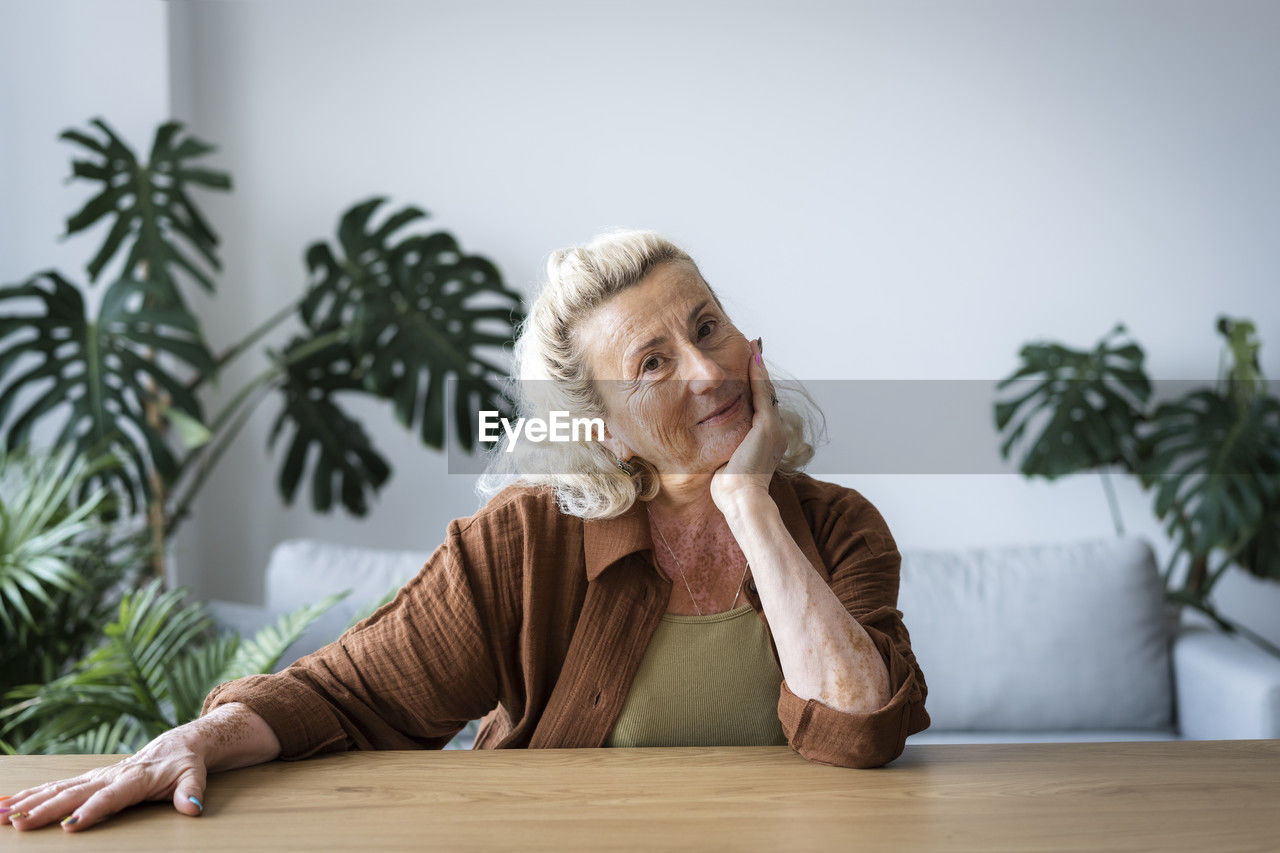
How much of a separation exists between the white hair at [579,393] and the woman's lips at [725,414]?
15 centimetres

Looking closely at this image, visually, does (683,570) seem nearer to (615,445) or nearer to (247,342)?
(615,445)

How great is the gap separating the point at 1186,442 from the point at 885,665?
2.49 m

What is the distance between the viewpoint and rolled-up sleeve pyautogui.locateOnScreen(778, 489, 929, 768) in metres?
1.13

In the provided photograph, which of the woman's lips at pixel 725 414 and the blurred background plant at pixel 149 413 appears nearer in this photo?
the woman's lips at pixel 725 414

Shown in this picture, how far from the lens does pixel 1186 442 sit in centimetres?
327

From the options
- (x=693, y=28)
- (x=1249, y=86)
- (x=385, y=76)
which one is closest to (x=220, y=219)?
(x=385, y=76)

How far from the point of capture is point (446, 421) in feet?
9.91

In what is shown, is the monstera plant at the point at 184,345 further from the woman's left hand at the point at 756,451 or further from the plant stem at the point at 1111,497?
the plant stem at the point at 1111,497

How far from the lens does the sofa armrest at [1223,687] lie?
2.33 m

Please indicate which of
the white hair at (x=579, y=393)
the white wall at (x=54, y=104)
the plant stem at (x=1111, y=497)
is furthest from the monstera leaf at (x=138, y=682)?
the plant stem at (x=1111, y=497)

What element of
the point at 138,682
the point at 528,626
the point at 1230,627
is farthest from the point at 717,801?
the point at 1230,627

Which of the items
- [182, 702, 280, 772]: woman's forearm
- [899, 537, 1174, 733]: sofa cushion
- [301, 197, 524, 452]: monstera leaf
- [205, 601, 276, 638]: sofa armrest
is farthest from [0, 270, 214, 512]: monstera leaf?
[899, 537, 1174, 733]: sofa cushion

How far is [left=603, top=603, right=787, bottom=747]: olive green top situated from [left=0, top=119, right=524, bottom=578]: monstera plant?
1624 mm

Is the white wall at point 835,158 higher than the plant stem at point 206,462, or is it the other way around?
the white wall at point 835,158
